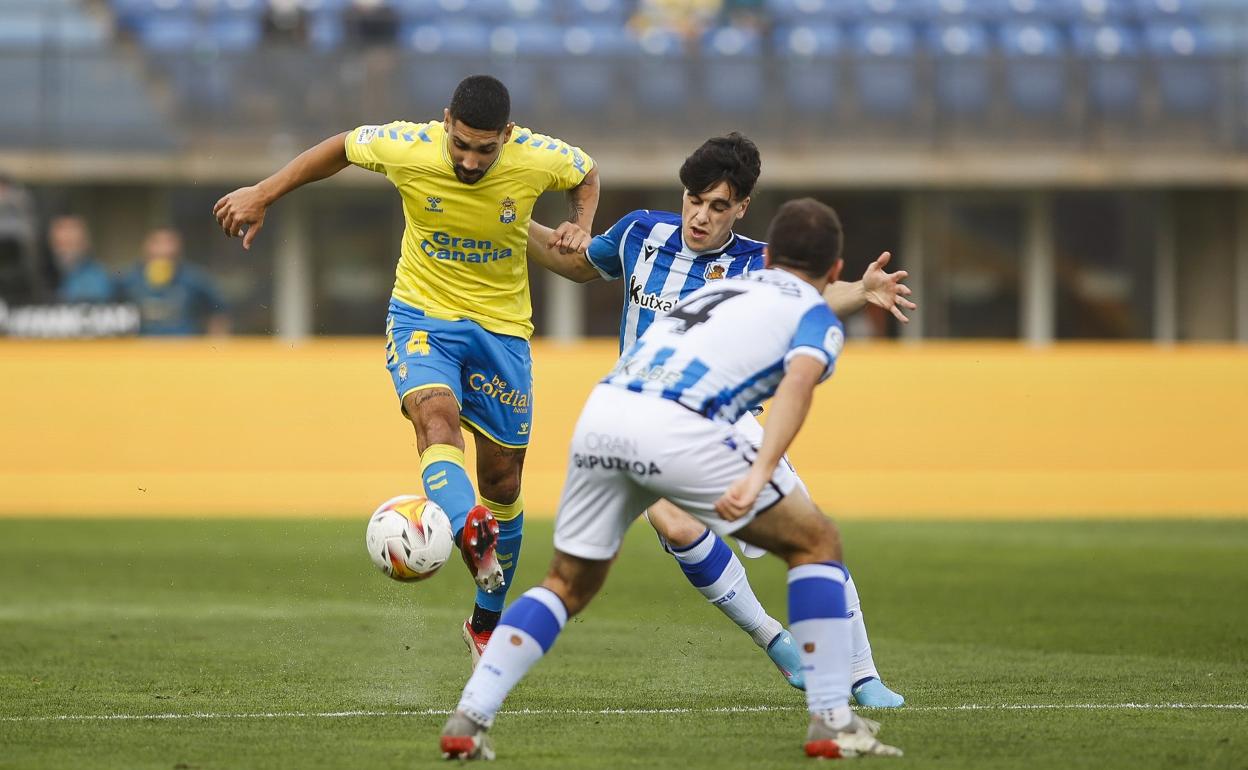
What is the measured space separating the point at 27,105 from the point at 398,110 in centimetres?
462

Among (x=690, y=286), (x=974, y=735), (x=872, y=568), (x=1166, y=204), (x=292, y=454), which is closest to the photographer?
(x=974, y=735)

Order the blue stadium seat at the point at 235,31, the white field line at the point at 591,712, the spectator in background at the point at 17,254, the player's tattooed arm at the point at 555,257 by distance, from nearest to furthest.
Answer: the white field line at the point at 591,712 < the player's tattooed arm at the point at 555,257 < the spectator in background at the point at 17,254 < the blue stadium seat at the point at 235,31

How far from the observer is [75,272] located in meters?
19.5

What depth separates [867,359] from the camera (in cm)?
1736

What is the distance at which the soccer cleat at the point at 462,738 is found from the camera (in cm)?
567

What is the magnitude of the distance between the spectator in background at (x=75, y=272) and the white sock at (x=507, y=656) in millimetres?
14085

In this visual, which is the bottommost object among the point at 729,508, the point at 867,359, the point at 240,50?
the point at 867,359

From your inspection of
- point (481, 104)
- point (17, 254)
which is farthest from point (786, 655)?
point (17, 254)

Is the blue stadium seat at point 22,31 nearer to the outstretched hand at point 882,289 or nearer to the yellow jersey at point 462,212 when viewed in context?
the yellow jersey at point 462,212

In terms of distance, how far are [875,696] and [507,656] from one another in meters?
2.03

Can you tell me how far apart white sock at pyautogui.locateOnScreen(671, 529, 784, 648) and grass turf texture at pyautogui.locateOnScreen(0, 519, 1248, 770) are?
29 cm

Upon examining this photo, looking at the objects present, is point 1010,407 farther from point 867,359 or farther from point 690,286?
point 690,286

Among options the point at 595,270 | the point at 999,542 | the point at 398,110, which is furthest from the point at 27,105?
the point at 595,270

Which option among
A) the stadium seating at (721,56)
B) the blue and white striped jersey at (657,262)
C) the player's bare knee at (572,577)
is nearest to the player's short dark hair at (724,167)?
the blue and white striped jersey at (657,262)
